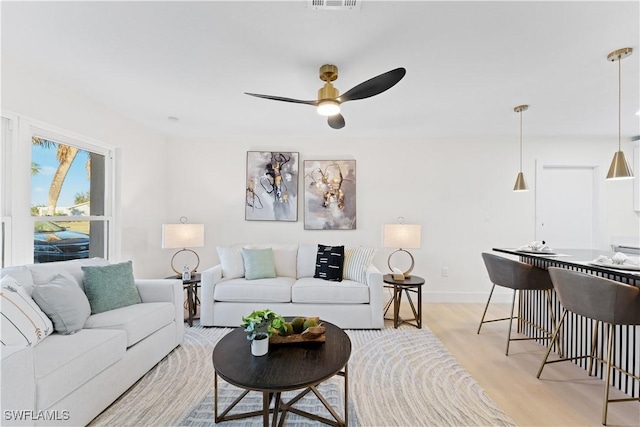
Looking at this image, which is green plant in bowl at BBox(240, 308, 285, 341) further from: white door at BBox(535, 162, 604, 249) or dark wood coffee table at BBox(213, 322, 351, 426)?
white door at BBox(535, 162, 604, 249)

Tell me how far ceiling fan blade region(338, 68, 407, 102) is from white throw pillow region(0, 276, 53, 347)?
2316 millimetres

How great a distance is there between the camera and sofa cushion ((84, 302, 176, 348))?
201 cm

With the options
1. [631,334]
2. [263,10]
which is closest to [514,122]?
[631,334]

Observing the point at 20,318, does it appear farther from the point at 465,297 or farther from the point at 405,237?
the point at 465,297

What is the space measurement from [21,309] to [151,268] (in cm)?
235

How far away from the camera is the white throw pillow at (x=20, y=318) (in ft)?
4.92

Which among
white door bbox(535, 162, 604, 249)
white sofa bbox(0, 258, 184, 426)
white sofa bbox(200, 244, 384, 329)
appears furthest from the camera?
white door bbox(535, 162, 604, 249)

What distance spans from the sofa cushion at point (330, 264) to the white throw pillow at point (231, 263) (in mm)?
921

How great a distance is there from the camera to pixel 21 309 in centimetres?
161

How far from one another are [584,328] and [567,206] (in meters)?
2.53

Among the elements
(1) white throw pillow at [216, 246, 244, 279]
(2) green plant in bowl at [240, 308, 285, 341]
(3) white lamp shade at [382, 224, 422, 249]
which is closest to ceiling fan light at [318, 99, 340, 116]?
(2) green plant in bowl at [240, 308, 285, 341]

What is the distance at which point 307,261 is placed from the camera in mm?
3688

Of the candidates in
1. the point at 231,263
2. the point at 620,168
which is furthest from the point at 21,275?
the point at 620,168

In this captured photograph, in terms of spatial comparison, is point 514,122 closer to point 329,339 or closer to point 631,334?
point 631,334
